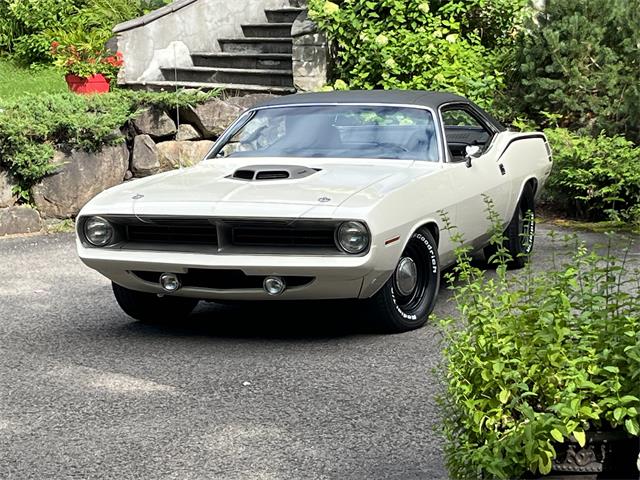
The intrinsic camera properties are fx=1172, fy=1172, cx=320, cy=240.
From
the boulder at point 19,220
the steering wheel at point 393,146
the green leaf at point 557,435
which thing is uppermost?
the green leaf at point 557,435

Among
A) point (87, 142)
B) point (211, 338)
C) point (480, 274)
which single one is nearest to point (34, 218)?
point (87, 142)

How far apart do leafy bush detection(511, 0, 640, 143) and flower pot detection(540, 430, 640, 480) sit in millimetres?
9305

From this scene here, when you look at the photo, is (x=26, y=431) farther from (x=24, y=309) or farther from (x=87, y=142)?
(x=87, y=142)

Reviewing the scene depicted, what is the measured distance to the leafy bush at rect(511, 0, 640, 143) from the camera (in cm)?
1240

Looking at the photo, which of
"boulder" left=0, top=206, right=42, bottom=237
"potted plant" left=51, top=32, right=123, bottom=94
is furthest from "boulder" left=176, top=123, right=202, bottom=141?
"boulder" left=0, top=206, right=42, bottom=237

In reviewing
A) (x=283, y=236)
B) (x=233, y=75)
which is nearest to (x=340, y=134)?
(x=283, y=236)

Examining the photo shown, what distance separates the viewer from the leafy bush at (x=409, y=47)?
13.2m

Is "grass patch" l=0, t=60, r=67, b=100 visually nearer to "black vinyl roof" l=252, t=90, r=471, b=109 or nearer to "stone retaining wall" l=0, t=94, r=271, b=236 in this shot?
"stone retaining wall" l=0, t=94, r=271, b=236

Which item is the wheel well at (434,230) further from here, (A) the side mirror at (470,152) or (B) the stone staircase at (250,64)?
(B) the stone staircase at (250,64)

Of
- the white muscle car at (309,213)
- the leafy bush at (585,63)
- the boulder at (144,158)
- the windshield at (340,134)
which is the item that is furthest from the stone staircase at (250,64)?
the white muscle car at (309,213)

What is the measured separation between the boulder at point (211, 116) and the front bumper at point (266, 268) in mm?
6013

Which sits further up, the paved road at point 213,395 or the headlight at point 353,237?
the headlight at point 353,237

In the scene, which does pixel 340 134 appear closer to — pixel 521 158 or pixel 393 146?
pixel 393 146

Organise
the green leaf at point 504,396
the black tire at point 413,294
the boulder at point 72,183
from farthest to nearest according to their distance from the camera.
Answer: the boulder at point 72,183 → the black tire at point 413,294 → the green leaf at point 504,396
